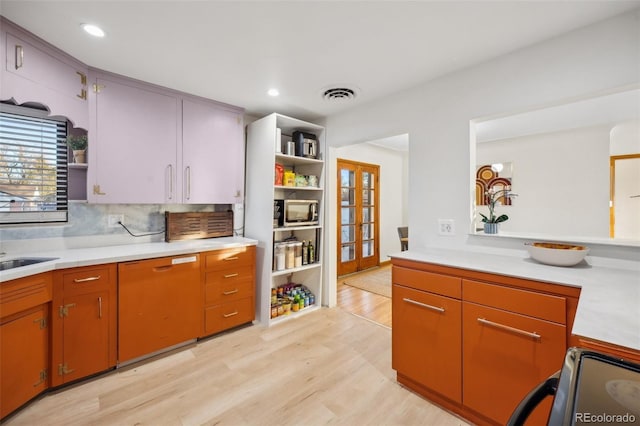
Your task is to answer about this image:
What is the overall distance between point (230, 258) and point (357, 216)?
9.13ft

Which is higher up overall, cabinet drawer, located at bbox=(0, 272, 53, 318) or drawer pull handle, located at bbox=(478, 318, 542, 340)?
cabinet drawer, located at bbox=(0, 272, 53, 318)

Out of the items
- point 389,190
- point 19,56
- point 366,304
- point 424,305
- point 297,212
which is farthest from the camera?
point 389,190

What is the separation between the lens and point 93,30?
164cm

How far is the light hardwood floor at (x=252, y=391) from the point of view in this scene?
160 centimetres

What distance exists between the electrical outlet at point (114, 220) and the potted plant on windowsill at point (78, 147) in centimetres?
52

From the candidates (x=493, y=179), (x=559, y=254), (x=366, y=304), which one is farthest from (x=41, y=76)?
(x=493, y=179)

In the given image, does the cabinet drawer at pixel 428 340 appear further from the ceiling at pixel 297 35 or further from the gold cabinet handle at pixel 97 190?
the gold cabinet handle at pixel 97 190

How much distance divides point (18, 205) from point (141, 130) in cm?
100

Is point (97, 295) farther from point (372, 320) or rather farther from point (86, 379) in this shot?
point (372, 320)

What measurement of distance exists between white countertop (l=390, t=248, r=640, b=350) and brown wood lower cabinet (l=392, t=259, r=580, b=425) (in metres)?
0.07

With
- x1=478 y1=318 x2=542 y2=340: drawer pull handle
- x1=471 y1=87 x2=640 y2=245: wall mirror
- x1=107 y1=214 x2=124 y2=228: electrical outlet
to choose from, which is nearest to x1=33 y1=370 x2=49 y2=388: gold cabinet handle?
x1=107 y1=214 x2=124 y2=228: electrical outlet

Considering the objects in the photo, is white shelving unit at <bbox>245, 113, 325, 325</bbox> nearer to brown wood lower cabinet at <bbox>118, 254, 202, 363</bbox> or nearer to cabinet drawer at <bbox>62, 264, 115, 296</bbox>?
brown wood lower cabinet at <bbox>118, 254, 202, 363</bbox>

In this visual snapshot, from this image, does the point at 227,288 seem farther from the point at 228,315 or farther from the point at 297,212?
the point at 297,212

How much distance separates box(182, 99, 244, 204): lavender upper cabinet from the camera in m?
2.58
